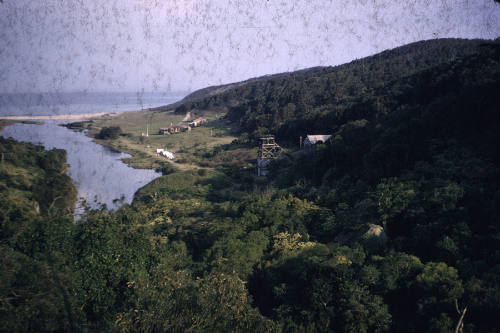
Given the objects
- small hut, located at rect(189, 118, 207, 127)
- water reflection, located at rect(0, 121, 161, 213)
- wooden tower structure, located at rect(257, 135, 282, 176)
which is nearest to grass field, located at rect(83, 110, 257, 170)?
small hut, located at rect(189, 118, 207, 127)

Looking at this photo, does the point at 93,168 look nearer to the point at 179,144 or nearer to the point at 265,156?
the point at 179,144

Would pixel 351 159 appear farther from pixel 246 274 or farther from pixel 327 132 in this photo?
pixel 327 132

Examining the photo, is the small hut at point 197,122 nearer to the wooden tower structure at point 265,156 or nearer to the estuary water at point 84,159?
the estuary water at point 84,159

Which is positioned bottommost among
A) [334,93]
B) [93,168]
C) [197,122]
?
[93,168]

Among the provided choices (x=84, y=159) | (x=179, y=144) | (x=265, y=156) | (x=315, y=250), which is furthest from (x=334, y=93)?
(x=315, y=250)

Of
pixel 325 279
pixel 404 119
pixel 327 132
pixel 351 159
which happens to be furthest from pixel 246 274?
pixel 327 132

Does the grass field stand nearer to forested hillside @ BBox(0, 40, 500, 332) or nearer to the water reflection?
the water reflection

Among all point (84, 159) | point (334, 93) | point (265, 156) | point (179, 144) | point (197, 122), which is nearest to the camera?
point (265, 156)

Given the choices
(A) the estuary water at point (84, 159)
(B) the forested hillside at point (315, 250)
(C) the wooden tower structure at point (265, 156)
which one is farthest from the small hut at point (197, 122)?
(B) the forested hillside at point (315, 250)
